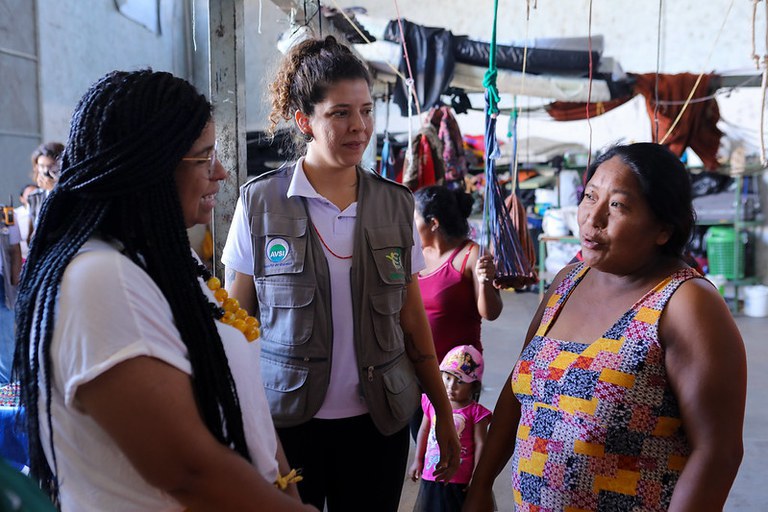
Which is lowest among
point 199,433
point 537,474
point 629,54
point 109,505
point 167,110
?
point 537,474

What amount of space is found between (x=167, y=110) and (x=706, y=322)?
98cm

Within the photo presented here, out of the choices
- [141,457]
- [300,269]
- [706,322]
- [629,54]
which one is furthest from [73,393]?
[629,54]

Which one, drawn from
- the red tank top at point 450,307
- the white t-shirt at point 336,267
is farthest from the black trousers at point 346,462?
the red tank top at point 450,307

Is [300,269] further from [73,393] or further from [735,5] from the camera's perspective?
[735,5]

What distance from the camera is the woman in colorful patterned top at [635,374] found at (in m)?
1.18

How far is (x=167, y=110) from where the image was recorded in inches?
36.3

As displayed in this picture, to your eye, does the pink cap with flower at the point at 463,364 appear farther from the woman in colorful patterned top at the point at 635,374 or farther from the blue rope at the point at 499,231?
the woman in colorful patterned top at the point at 635,374

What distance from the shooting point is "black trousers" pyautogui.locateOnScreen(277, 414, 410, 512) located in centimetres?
157

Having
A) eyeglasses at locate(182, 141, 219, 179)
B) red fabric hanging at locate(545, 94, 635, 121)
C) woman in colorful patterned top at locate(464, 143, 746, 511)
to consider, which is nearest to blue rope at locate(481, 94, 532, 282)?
woman in colorful patterned top at locate(464, 143, 746, 511)

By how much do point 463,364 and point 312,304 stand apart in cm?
96

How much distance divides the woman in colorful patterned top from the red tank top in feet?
3.78

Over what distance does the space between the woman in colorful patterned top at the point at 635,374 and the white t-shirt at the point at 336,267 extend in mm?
407

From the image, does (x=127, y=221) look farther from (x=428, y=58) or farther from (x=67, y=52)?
(x=67, y=52)

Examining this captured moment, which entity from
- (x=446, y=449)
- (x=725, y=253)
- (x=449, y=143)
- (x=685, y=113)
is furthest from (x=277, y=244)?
(x=725, y=253)
